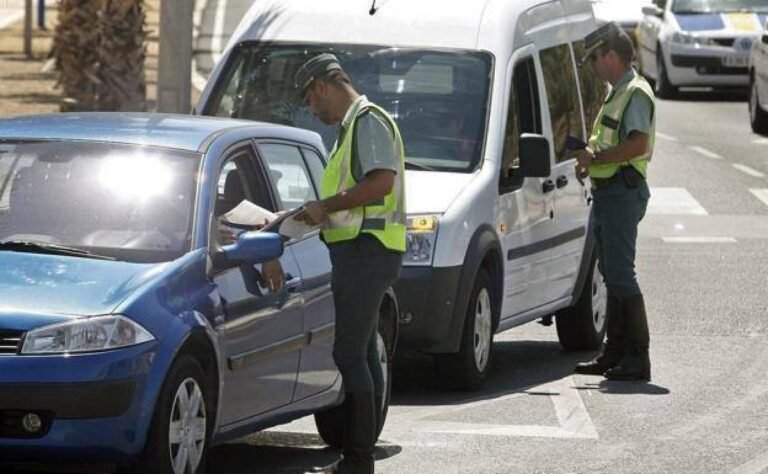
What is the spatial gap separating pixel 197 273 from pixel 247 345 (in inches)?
17.6

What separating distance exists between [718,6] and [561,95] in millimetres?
17578

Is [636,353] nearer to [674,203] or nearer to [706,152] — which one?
[674,203]

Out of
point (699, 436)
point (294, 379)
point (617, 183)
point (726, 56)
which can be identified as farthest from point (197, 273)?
point (726, 56)

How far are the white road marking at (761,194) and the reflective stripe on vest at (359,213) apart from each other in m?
13.1

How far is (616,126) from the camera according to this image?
12086mm

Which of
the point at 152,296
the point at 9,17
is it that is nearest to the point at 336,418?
the point at 152,296

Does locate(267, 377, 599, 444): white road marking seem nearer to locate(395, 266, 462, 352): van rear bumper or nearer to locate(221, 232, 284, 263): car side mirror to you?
locate(395, 266, 462, 352): van rear bumper

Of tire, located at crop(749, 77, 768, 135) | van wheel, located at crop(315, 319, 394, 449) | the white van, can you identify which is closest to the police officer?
the white van

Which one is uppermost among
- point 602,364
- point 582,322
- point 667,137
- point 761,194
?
point 602,364

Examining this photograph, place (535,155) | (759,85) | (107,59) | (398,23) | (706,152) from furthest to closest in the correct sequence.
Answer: (759,85), (706,152), (107,59), (398,23), (535,155)

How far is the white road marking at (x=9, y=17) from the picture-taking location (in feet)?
119

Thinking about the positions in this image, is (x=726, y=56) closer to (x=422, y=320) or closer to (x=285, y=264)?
(x=422, y=320)

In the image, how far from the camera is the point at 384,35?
41.3 feet

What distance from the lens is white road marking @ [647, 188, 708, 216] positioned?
67.9ft
